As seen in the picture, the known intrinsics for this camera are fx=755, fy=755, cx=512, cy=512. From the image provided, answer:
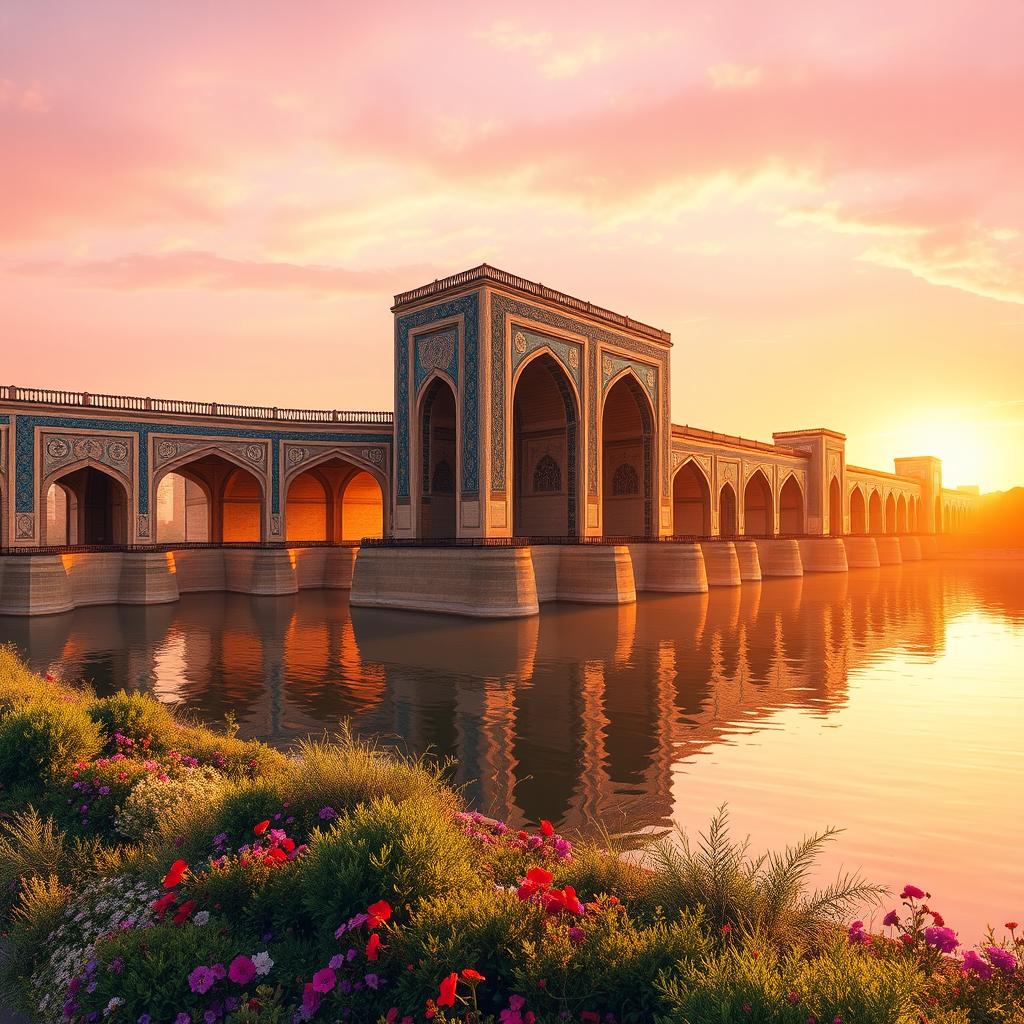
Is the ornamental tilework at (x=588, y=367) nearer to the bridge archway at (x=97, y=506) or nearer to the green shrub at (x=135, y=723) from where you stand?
the green shrub at (x=135, y=723)

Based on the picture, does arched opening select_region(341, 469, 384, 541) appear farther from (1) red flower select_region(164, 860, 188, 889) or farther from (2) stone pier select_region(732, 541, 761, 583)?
(1) red flower select_region(164, 860, 188, 889)

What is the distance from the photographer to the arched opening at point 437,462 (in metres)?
27.8

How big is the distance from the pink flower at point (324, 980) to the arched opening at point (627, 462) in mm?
29710

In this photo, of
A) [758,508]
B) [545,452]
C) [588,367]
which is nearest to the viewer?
[588,367]

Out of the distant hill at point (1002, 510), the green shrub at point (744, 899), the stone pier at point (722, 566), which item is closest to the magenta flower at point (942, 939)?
the green shrub at point (744, 899)

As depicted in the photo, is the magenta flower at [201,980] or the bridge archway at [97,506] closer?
A: the magenta flower at [201,980]

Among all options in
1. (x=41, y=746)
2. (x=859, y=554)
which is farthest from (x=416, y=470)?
(x=859, y=554)

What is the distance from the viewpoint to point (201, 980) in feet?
9.79

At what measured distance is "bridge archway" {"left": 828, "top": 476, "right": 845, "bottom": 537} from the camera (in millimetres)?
57281

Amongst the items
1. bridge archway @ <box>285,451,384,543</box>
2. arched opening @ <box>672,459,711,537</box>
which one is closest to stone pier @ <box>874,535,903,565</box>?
arched opening @ <box>672,459,711,537</box>

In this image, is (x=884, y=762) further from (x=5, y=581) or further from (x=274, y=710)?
(x=5, y=581)

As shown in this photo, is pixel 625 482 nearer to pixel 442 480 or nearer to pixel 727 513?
pixel 442 480

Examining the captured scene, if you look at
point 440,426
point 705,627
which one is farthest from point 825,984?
point 440,426

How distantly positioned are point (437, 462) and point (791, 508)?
35.6 metres
